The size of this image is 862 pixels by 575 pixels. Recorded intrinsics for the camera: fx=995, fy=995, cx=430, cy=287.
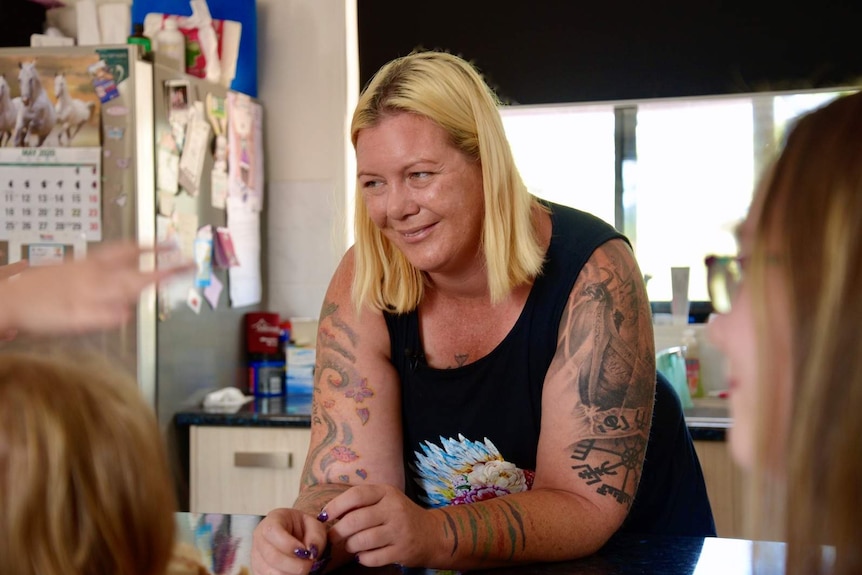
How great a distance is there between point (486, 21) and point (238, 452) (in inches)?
70.5

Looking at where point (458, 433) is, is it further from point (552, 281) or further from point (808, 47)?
point (808, 47)

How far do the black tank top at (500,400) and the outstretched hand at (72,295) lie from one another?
0.87 m

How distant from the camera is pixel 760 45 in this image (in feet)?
A: 11.4

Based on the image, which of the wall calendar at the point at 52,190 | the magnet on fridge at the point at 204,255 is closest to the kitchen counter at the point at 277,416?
the magnet on fridge at the point at 204,255

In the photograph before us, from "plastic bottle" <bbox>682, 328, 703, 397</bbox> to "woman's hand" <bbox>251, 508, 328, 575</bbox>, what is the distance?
2.31m

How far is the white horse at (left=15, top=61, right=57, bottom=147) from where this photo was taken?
114 inches

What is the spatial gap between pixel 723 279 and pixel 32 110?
99.7 inches

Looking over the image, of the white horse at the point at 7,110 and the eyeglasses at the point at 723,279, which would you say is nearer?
the eyeglasses at the point at 723,279

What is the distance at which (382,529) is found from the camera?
1.38 meters

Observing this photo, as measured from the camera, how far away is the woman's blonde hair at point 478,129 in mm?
1655

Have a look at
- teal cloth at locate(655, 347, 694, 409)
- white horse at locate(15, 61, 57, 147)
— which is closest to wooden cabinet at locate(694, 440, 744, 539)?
teal cloth at locate(655, 347, 694, 409)

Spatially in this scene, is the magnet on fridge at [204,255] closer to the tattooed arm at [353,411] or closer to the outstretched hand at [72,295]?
the tattooed arm at [353,411]

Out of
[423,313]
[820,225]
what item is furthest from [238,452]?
[820,225]

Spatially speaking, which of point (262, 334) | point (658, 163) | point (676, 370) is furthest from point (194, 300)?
point (658, 163)
